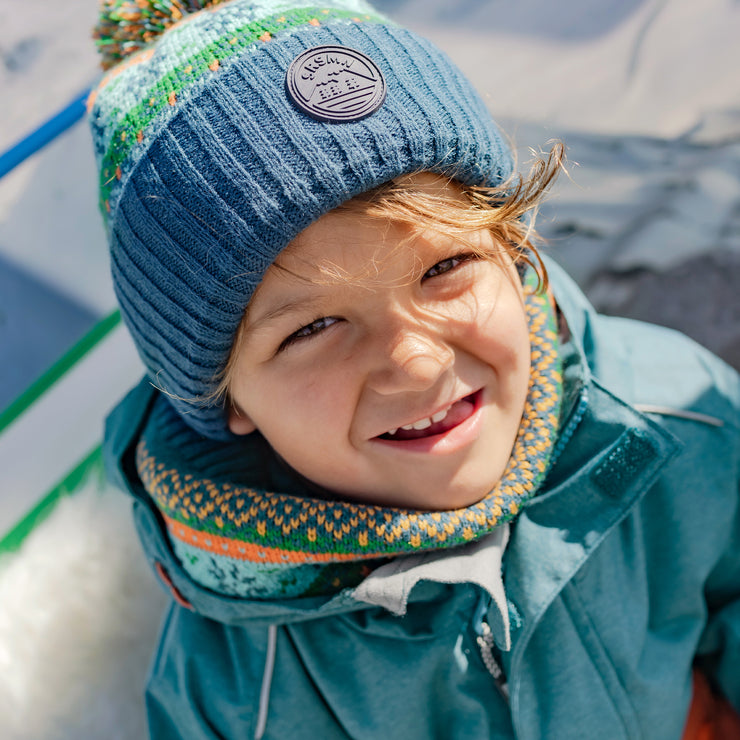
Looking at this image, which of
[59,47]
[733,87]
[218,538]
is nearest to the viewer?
[218,538]

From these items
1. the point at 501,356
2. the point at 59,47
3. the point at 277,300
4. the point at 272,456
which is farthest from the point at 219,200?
the point at 59,47

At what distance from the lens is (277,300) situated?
756 mm

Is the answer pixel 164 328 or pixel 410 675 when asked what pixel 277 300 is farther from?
pixel 410 675

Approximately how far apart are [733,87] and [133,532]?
5.04 feet

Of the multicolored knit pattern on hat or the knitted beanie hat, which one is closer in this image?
the knitted beanie hat

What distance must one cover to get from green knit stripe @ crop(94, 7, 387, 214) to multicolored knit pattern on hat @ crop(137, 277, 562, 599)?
0.38 m

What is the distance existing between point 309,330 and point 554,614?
1.47ft

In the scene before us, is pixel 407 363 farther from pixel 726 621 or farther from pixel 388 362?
pixel 726 621

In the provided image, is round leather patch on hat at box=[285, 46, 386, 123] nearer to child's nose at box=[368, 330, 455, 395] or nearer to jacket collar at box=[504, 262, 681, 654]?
child's nose at box=[368, 330, 455, 395]

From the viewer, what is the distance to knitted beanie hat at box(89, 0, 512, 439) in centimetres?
70

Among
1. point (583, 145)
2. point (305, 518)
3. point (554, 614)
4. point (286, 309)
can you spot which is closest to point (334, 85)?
point (286, 309)

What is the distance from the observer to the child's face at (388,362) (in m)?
0.74

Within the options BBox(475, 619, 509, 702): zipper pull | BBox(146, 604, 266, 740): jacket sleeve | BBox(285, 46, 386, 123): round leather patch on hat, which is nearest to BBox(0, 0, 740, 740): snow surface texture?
BBox(146, 604, 266, 740): jacket sleeve

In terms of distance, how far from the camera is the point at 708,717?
43.5 inches
